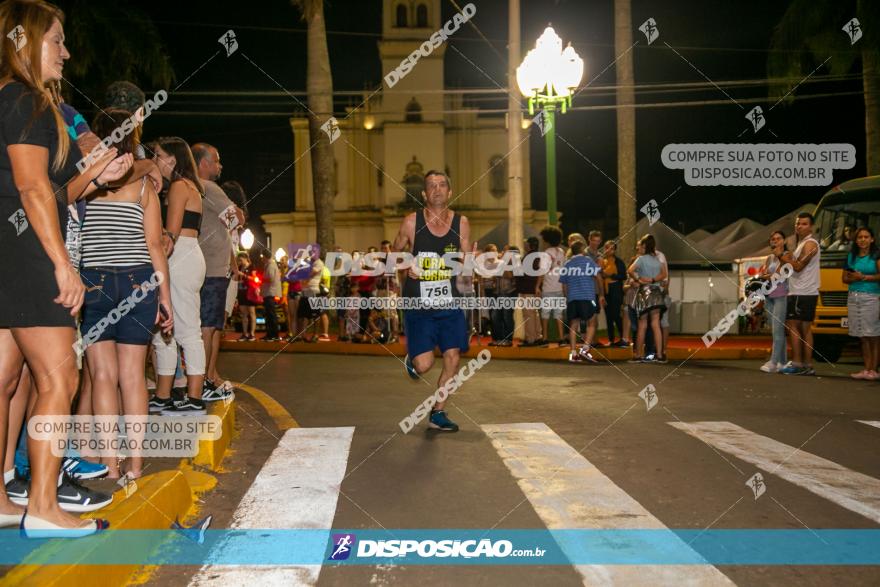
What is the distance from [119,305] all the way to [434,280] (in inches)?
116

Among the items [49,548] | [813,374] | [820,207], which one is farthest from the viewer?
[820,207]

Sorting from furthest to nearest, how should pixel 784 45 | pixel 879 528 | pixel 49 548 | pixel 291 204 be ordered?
pixel 291 204 → pixel 784 45 → pixel 879 528 → pixel 49 548

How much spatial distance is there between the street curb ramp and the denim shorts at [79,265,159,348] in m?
0.82

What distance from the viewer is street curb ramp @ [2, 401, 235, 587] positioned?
124 inches

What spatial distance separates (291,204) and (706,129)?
35.9 m

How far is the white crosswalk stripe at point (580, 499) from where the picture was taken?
362 centimetres

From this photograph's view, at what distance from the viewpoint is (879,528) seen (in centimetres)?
431

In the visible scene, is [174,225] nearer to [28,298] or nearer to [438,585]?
[28,298]

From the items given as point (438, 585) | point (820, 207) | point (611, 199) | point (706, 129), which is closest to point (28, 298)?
point (438, 585)

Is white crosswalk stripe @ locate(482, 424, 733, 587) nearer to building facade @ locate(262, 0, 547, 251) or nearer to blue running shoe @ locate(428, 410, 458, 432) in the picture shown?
blue running shoe @ locate(428, 410, 458, 432)

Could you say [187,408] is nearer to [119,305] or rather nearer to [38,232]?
[119,305]

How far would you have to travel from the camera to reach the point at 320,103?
21.6 meters

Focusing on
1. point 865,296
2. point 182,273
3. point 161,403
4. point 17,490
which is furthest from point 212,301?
point 865,296

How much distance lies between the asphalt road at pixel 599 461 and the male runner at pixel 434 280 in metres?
0.64
